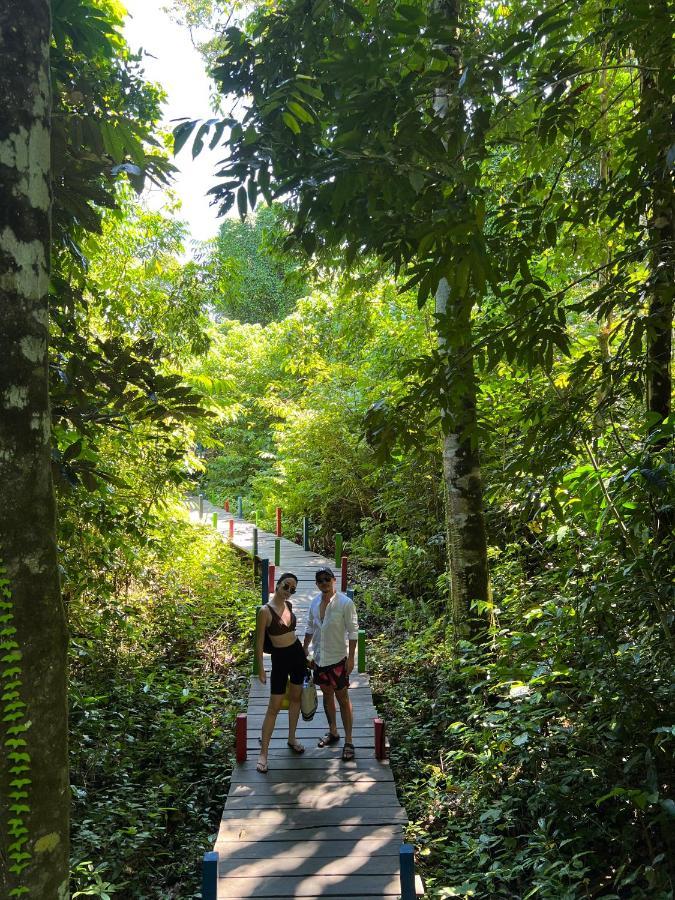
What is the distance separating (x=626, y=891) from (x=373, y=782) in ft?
8.31

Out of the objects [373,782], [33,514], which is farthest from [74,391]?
[373,782]

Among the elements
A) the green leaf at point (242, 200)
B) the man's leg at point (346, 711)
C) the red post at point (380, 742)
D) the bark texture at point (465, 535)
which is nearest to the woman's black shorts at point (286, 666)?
the man's leg at point (346, 711)

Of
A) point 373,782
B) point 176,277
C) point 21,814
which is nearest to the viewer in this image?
point 21,814

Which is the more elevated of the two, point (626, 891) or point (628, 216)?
point (628, 216)

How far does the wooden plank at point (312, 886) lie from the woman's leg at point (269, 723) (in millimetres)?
1557

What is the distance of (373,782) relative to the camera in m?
5.95

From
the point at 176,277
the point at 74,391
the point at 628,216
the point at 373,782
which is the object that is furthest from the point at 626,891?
the point at 176,277

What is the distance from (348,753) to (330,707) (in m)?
0.44

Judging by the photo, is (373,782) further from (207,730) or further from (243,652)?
(243,652)

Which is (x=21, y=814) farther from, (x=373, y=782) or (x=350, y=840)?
(x=373, y=782)

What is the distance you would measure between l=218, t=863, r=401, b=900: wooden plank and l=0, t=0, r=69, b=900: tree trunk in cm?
296

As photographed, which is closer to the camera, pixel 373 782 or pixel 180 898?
pixel 180 898

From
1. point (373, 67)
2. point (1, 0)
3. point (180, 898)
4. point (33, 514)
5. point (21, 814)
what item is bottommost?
point (180, 898)

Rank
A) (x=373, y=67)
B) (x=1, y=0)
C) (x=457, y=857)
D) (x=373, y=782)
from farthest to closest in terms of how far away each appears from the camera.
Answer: (x=373, y=782) < (x=457, y=857) < (x=373, y=67) < (x=1, y=0)
